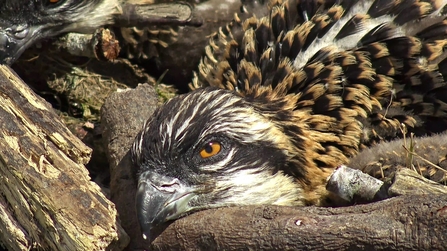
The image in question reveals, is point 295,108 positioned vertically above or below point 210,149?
below

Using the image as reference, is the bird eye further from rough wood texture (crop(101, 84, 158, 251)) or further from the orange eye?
the orange eye

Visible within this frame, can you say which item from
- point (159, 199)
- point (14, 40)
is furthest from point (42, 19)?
point (159, 199)

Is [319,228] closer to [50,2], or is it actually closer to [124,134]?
[124,134]

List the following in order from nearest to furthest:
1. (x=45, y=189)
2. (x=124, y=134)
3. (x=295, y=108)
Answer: (x=45, y=189), (x=295, y=108), (x=124, y=134)

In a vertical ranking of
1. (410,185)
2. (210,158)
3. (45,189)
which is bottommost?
(410,185)

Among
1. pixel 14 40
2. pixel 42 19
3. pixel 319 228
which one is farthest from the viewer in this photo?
pixel 42 19

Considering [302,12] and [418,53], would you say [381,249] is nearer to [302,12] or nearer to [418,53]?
[418,53]

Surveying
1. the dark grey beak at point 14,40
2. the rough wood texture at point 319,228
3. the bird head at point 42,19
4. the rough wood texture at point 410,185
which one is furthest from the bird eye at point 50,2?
the rough wood texture at point 410,185
